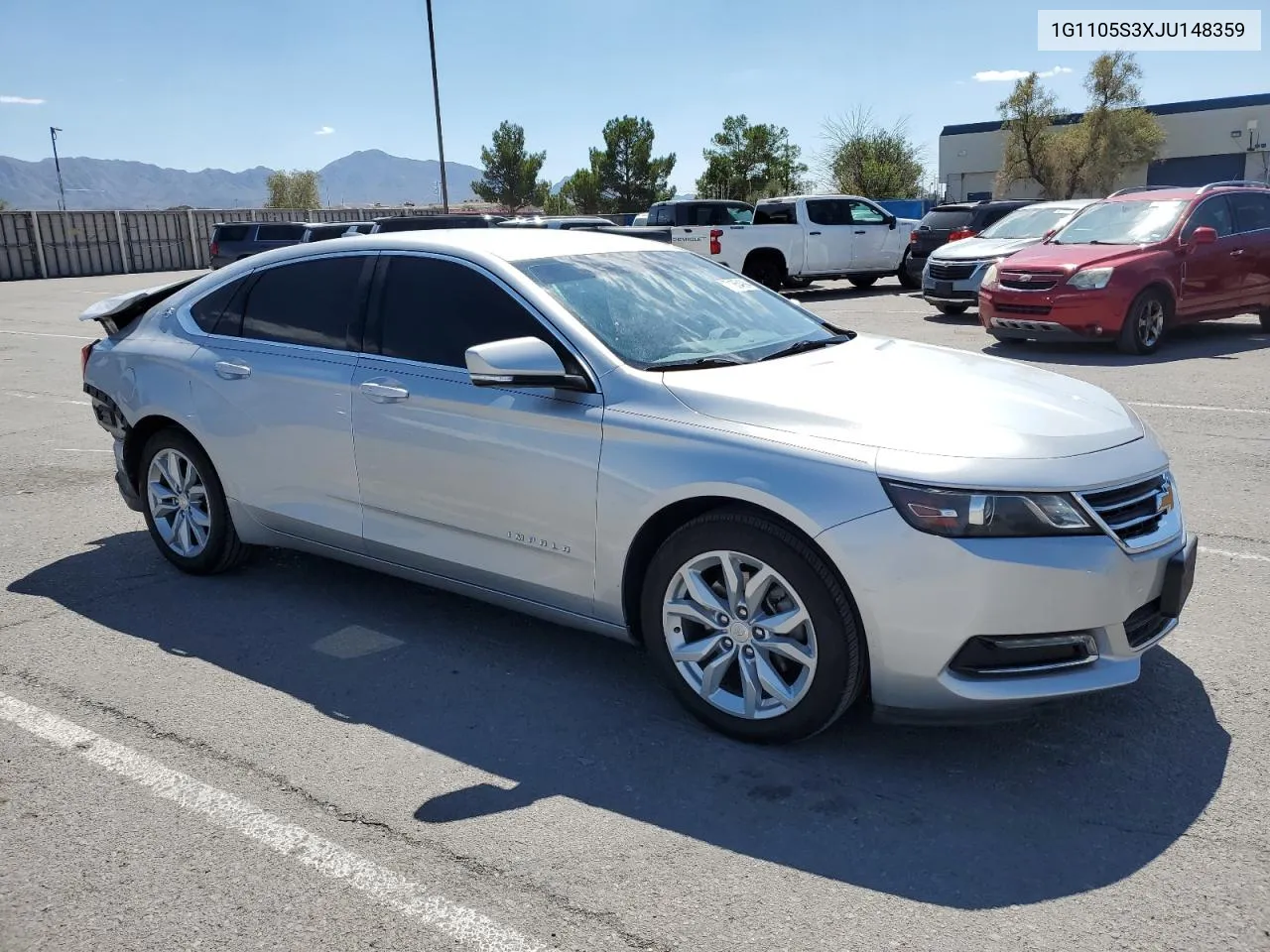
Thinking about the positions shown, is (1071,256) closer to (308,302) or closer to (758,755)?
(308,302)

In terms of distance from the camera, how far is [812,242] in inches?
816

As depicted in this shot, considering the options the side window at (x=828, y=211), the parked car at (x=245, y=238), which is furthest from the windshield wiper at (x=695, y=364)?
the parked car at (x=245, y=238)

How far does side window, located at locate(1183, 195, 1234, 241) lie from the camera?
1244 centimetres

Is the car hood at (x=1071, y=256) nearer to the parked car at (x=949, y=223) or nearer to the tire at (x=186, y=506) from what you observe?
the parked car at (x=949, y=223)

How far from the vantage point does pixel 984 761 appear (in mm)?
3490

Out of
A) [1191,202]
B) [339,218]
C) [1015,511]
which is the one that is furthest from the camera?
[339,218]

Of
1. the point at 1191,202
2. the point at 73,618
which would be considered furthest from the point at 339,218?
the point at 73,618

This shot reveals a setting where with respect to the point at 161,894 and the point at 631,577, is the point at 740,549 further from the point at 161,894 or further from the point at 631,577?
the point at 161,894

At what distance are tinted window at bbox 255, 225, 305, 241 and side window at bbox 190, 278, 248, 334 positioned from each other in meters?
25.0

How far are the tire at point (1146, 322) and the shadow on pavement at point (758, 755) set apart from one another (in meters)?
8.54

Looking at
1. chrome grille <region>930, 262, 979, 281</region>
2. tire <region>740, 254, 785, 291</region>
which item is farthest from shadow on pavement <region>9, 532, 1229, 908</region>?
tire <region>740, 254, 785, 291</region>

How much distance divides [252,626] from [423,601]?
74 cm

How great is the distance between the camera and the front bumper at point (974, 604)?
3.14 metres

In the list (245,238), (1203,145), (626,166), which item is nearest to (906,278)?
(245,238)
